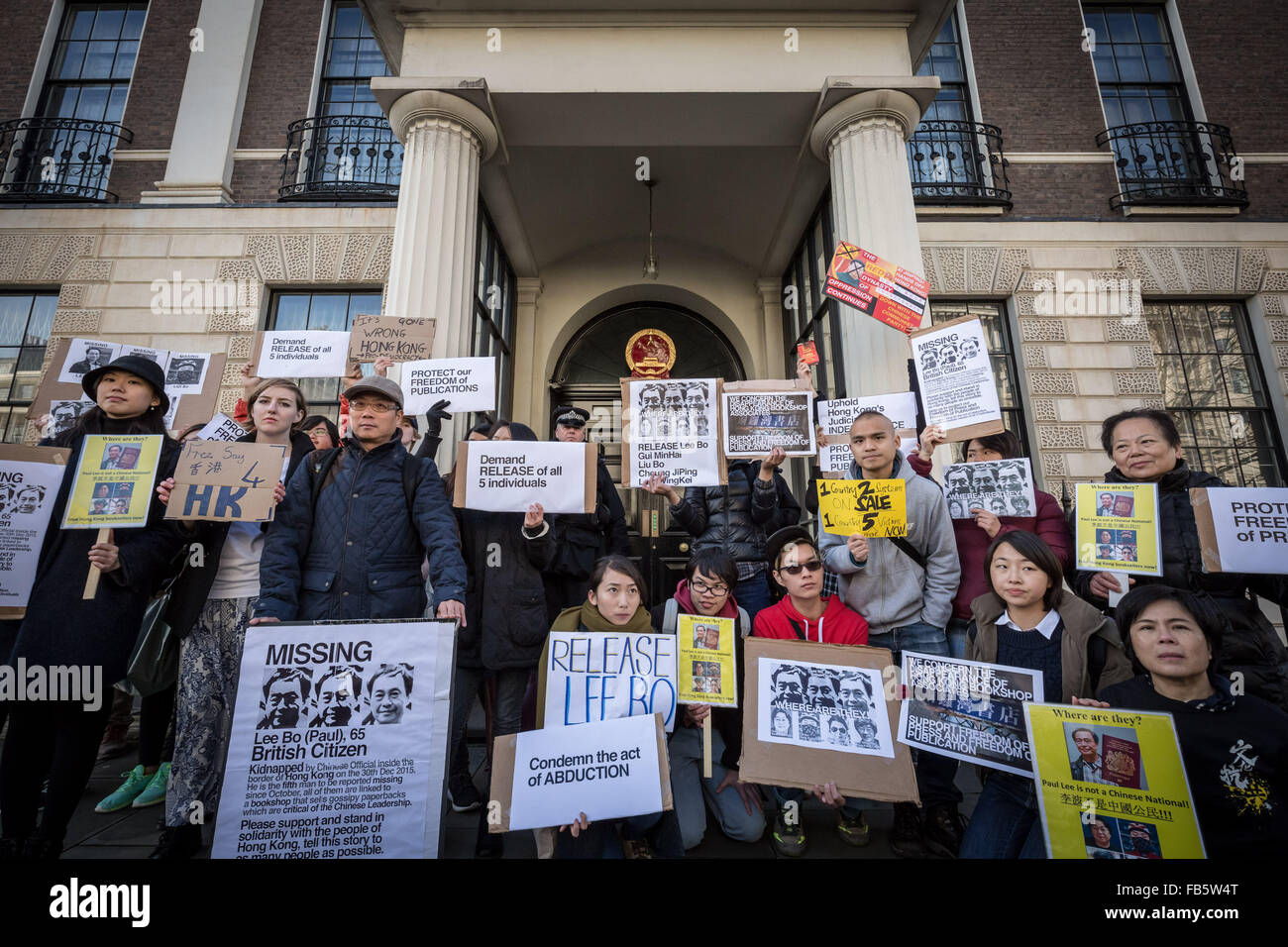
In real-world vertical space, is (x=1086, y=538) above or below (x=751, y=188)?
below

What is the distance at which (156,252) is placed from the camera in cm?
749

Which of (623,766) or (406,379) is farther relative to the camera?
(406,379)

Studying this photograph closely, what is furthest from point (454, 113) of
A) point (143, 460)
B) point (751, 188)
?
point (143, 460)

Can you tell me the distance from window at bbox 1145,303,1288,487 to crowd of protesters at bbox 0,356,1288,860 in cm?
615

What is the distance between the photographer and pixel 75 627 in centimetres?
245

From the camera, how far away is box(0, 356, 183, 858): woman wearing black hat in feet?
7.72

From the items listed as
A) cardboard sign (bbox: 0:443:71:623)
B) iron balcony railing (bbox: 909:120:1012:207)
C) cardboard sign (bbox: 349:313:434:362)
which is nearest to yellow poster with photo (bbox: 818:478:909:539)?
cardboard sign (bbox: 349:313:434:362)

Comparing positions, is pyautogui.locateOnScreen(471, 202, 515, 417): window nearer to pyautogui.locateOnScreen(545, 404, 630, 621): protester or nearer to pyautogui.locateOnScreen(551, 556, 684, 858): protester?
pyautogui.locateOnScreen(545, 404, 630, 621): protester

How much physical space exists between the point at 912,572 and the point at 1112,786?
50.6 inches

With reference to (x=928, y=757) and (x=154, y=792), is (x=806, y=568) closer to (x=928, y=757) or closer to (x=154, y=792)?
(x=928, y=757)

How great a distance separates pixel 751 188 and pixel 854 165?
2177 mm

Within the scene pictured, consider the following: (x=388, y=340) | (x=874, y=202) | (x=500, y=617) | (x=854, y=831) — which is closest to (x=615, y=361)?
(x=874, y=202)
